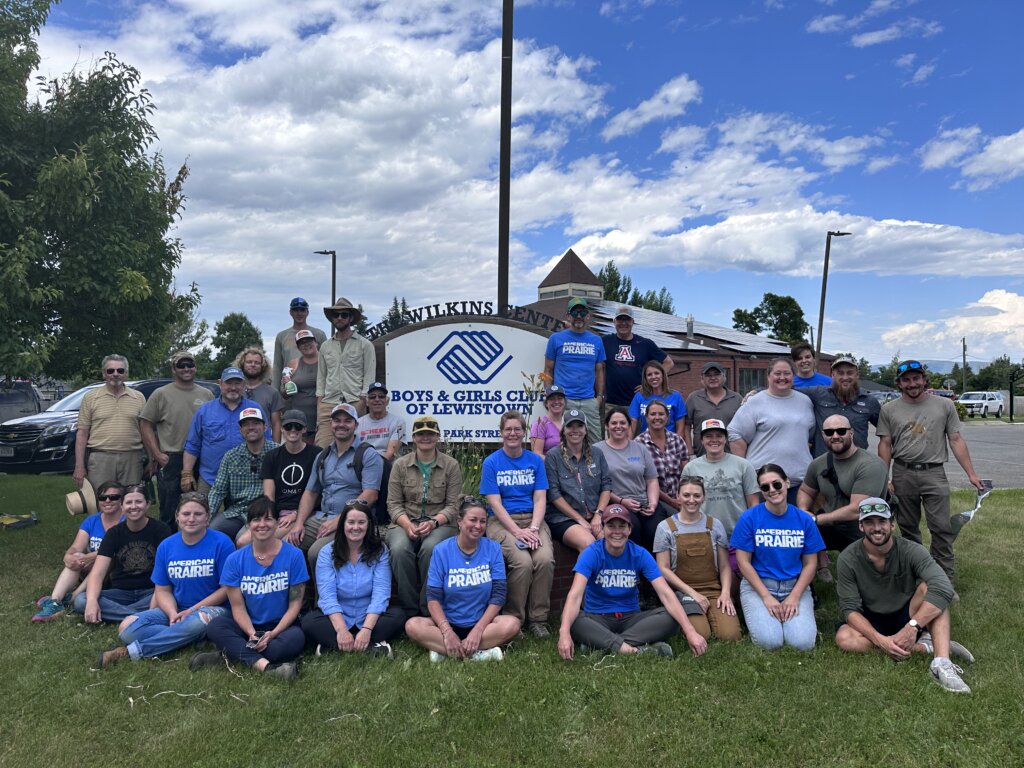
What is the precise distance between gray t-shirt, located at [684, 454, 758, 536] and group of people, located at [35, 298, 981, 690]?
0.05ft

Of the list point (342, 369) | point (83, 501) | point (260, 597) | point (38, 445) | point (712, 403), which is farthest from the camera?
point (38, 445)

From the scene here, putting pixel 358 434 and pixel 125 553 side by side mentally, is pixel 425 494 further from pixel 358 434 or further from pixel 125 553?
pixel 125 553

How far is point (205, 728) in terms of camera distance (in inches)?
149

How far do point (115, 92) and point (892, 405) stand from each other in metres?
9.33

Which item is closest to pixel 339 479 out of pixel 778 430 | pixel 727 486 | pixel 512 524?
pixel 512 524

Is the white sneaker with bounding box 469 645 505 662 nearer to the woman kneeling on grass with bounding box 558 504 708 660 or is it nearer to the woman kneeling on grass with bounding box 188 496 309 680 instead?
the woman kneeling on grass with bounding box 558 504 708 660

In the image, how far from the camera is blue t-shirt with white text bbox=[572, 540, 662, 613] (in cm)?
491

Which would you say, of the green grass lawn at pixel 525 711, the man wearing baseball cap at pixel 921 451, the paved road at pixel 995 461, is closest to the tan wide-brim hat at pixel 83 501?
the green grass lawn at pixel 525 711

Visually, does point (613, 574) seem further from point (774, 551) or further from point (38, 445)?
point (38, 445)

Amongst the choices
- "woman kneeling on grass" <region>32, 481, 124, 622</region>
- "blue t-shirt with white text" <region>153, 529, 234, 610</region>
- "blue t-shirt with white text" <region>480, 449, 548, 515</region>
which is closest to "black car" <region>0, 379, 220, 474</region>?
"woman kneeling on grass" <region>32, 481, 124, 622</region>

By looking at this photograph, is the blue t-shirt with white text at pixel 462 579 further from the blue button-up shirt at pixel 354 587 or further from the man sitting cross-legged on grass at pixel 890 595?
the man sitting cross-legged on grass at pixel 890 595

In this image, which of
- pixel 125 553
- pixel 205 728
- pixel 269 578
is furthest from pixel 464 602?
pixel 125 553

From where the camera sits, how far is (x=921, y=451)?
581 centimetres

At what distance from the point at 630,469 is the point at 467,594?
5.69 ft
